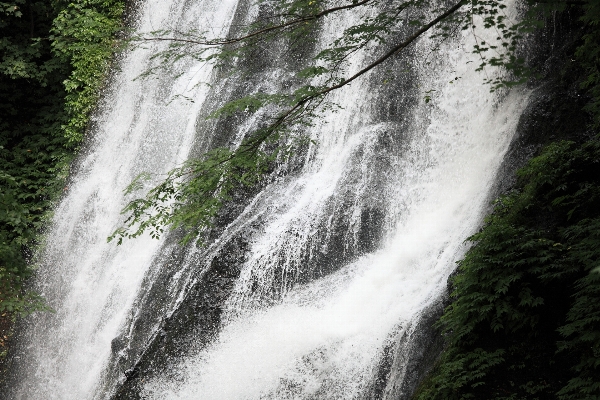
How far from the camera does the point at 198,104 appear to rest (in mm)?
11961

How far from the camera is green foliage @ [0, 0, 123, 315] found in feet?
41.6

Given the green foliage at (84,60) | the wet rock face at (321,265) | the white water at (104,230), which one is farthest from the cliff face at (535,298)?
the green foliage at (84,60)

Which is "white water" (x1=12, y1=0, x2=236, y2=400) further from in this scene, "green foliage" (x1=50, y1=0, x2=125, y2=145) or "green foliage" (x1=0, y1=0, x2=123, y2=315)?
"green foliage" (x1=0, y1=0, x2=123, y2=315)

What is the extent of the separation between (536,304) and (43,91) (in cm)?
1288

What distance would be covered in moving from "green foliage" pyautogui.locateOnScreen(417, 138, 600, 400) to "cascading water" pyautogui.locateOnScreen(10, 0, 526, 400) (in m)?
1.48

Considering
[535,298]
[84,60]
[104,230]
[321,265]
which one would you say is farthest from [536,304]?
[84,60]

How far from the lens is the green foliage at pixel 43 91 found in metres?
12.7

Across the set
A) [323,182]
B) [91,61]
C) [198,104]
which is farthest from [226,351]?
[91,61]

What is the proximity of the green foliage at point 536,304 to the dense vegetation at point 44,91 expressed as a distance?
9710 millimetres

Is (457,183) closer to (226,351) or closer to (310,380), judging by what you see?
(310,380)

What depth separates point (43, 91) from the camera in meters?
14.1

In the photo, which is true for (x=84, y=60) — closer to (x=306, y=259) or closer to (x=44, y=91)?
(x=44, y=91)

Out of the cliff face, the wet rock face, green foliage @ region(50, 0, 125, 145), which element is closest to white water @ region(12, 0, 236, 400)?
green foliage @ region(50, 0, 125, 145)

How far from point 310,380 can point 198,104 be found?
22.2 feet
